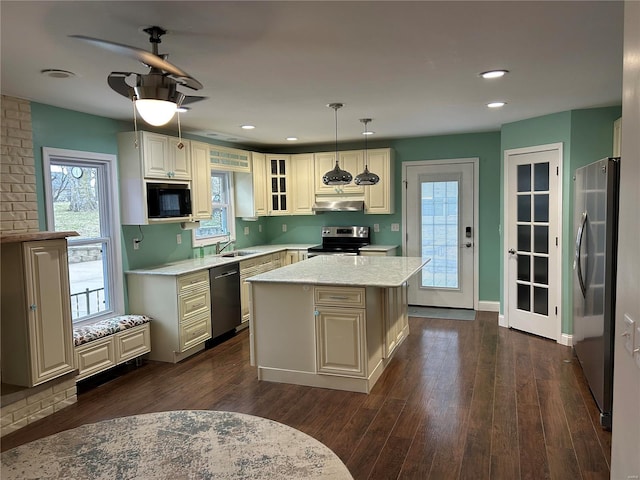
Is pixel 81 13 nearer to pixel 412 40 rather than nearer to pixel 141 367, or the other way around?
pixel 412 40

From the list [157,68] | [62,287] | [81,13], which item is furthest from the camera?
[62,287]

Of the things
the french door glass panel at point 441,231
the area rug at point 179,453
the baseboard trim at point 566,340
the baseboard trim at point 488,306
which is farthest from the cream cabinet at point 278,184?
the area rug at point 179,453

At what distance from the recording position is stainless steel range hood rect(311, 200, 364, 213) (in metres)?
6.37

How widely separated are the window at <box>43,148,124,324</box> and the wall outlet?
3883 millimetres

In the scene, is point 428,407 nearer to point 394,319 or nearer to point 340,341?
point 340,341

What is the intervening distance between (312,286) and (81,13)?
7.80ft

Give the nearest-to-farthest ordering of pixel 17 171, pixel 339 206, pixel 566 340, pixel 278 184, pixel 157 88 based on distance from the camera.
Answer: pixel 157 88, pixel 17 171, pixel 566 340, pixel 339 206, pixel 278 184

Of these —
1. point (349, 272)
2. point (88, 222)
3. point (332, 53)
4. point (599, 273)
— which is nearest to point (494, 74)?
point (332, 53)

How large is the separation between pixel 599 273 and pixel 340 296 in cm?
180

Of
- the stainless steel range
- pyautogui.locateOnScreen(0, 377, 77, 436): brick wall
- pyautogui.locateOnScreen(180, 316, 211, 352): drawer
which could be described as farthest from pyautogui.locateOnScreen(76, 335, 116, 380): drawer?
the stainless steel range

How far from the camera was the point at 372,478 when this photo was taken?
2529 millimetres

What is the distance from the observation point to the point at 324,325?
3.71 meters

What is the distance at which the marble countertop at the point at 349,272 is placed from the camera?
11.7 feet

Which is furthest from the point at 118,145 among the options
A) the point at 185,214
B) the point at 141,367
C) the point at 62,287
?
the point at 141,367
